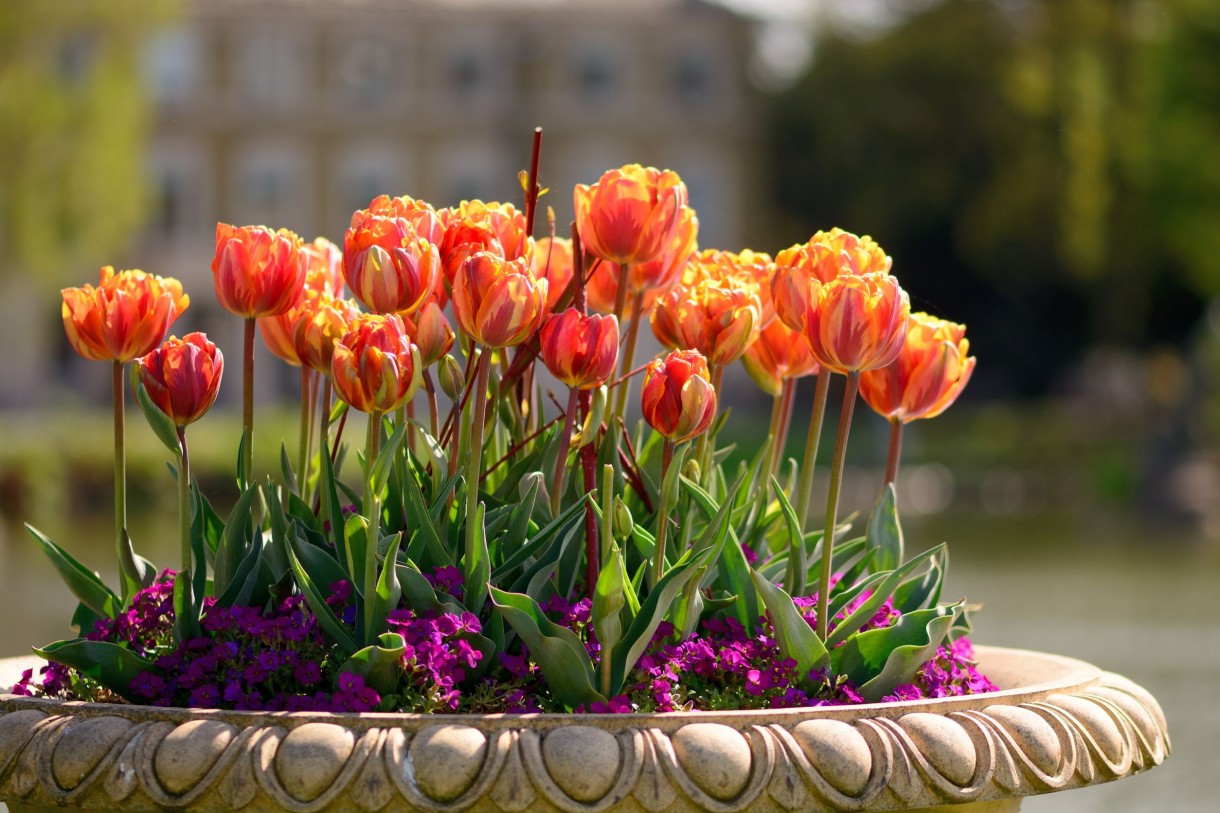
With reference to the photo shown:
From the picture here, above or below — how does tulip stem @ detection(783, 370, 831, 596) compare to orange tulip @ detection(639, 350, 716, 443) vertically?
below

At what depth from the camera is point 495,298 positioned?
196cm

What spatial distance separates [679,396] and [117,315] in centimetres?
75

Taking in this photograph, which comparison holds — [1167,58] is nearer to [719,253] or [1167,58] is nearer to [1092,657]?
[1092,657]

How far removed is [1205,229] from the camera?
24.2 metres

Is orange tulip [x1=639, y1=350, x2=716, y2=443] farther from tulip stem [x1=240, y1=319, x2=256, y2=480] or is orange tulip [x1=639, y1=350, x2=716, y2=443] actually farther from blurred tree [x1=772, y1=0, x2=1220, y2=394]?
blurred tree [x1=772, y1=0, x2=1220, y2=394]

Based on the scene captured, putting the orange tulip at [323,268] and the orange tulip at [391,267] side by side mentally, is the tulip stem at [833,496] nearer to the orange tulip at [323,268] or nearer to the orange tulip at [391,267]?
the orange tulip at [391,267]

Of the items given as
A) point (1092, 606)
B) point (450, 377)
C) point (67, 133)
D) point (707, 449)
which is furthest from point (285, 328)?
point (67, 133)

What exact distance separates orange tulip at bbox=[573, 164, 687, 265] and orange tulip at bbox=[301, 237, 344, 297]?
1.36 ft

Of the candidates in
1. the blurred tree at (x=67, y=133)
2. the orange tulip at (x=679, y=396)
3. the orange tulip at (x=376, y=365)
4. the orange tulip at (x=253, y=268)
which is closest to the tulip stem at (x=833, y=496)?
the orange tulip at (x=679, y=396)

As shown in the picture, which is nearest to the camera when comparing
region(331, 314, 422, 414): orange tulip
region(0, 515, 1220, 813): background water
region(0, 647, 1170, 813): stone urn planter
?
region(0, 647, 1170, 813): stone urn planter

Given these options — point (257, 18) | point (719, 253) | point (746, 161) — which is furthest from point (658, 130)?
point (719, 253)

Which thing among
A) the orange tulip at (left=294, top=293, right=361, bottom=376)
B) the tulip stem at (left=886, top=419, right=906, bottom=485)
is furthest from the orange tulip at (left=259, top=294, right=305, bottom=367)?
the tulip stem at (left=886, top=419, right=906, bottom=485)

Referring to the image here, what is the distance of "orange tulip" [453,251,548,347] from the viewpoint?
1960mm

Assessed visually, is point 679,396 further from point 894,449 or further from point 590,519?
point 894,449
